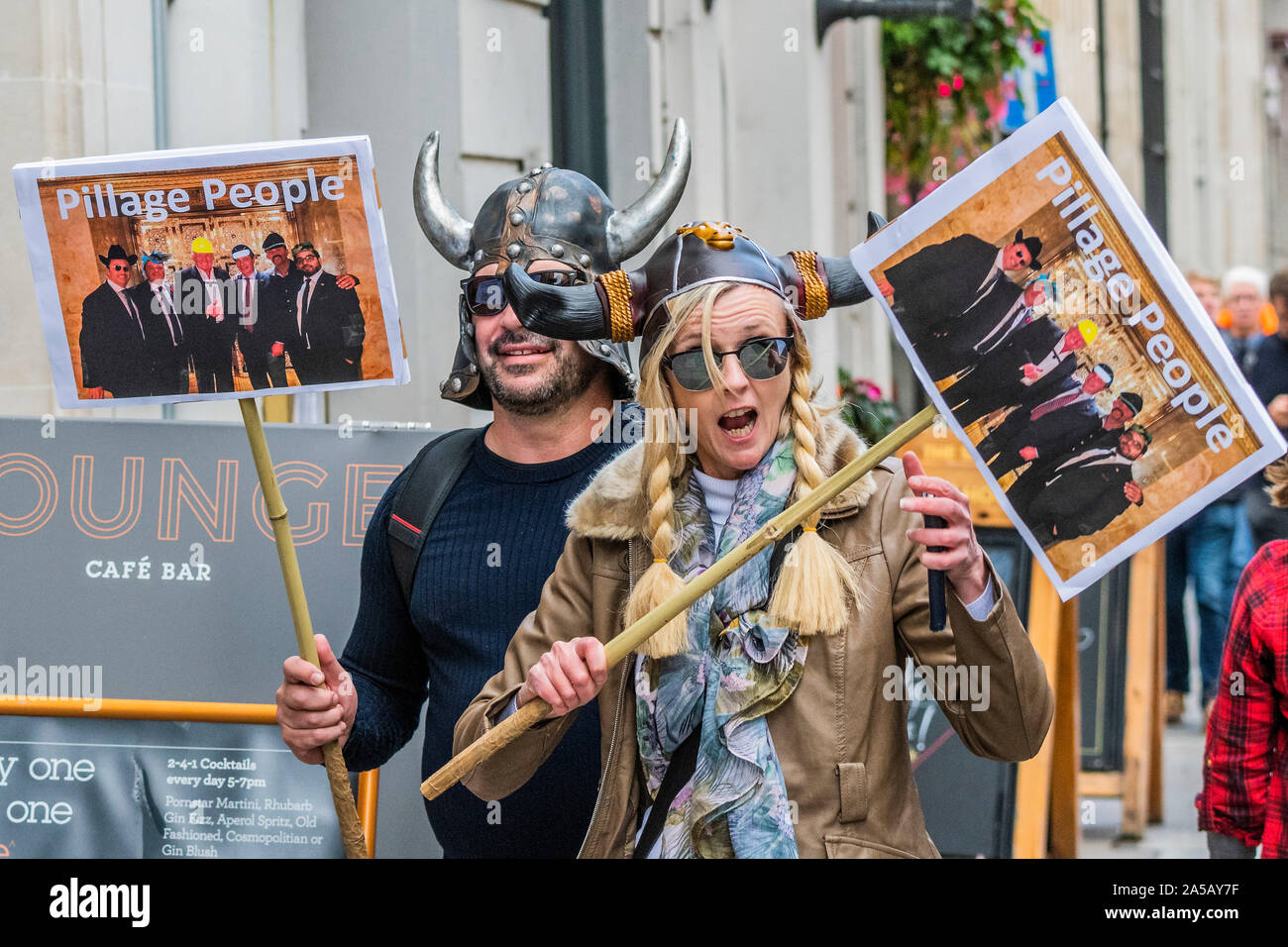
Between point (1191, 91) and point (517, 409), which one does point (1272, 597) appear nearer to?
point (517, 409)

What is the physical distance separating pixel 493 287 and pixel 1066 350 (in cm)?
134

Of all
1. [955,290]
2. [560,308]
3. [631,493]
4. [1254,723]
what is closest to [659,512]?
[631,493]

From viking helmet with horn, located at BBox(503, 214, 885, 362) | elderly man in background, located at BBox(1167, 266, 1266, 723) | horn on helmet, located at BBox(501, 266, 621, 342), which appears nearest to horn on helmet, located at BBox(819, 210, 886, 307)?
viking helmet with horn, located at BBox(503, 214, 885, 362)

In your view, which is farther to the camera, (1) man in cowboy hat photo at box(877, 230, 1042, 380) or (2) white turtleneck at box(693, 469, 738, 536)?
(2) white turtleneck at box(693, 469, 738, 536)

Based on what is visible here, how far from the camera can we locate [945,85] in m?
12.0

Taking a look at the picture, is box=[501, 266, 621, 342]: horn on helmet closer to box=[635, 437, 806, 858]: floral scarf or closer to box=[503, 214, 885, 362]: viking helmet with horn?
box=[503, 214, 885, 362]: viking helmet with horn

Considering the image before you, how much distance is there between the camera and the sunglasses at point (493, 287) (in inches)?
134

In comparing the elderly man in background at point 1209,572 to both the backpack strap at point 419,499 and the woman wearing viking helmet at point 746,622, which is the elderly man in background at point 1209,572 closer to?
the backpack strap at point 419,499

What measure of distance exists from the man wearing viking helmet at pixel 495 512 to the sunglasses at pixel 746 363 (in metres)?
0.56

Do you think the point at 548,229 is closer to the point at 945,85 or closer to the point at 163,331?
the point at 163,331

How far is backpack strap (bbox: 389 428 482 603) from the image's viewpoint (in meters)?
3.38

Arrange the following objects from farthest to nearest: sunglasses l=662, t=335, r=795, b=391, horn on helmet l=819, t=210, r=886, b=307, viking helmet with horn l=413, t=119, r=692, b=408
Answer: viking helmet with horn l=413, t=119, r=692, b=408
horn on helmet l=819, t=210, r=886, b=307
sunglasses l=662, t=335, r=795, b=391

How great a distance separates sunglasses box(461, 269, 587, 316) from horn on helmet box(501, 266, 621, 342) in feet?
1.49
